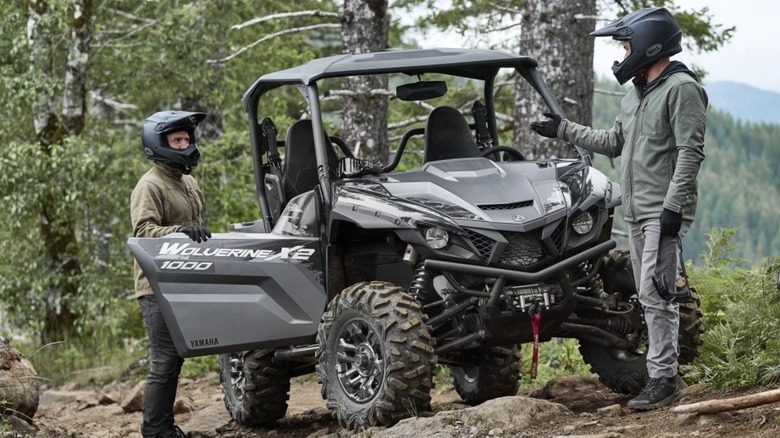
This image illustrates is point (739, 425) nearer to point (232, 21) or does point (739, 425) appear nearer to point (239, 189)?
point (239, 189)

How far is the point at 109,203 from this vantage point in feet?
61.9

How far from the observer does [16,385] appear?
28.9 feet

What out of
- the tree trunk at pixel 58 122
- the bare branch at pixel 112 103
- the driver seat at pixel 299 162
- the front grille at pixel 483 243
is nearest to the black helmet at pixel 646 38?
the front grille at pixel 483 243

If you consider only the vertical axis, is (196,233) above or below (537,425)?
above

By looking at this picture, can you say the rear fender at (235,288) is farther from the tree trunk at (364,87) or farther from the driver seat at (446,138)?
the tree trunk at (364,87)

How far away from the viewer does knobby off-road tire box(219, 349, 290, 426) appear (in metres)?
9.12

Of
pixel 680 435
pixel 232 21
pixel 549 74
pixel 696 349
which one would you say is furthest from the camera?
pixel 232 21

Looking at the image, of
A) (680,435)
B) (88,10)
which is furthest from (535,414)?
(88,10)

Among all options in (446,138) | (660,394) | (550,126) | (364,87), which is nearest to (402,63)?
(446,138)

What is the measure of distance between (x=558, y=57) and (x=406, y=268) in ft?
14.2

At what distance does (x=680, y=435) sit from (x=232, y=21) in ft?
53.3

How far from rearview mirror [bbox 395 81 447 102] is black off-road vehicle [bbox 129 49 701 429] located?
0.03 feet

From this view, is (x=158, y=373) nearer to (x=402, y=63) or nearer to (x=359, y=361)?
(x=359, y=361)

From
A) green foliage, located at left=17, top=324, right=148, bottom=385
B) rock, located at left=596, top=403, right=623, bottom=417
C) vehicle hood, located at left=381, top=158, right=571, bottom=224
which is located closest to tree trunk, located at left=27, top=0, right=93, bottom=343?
green foliage, located at left=17, top=324, right=148, bottom=385
